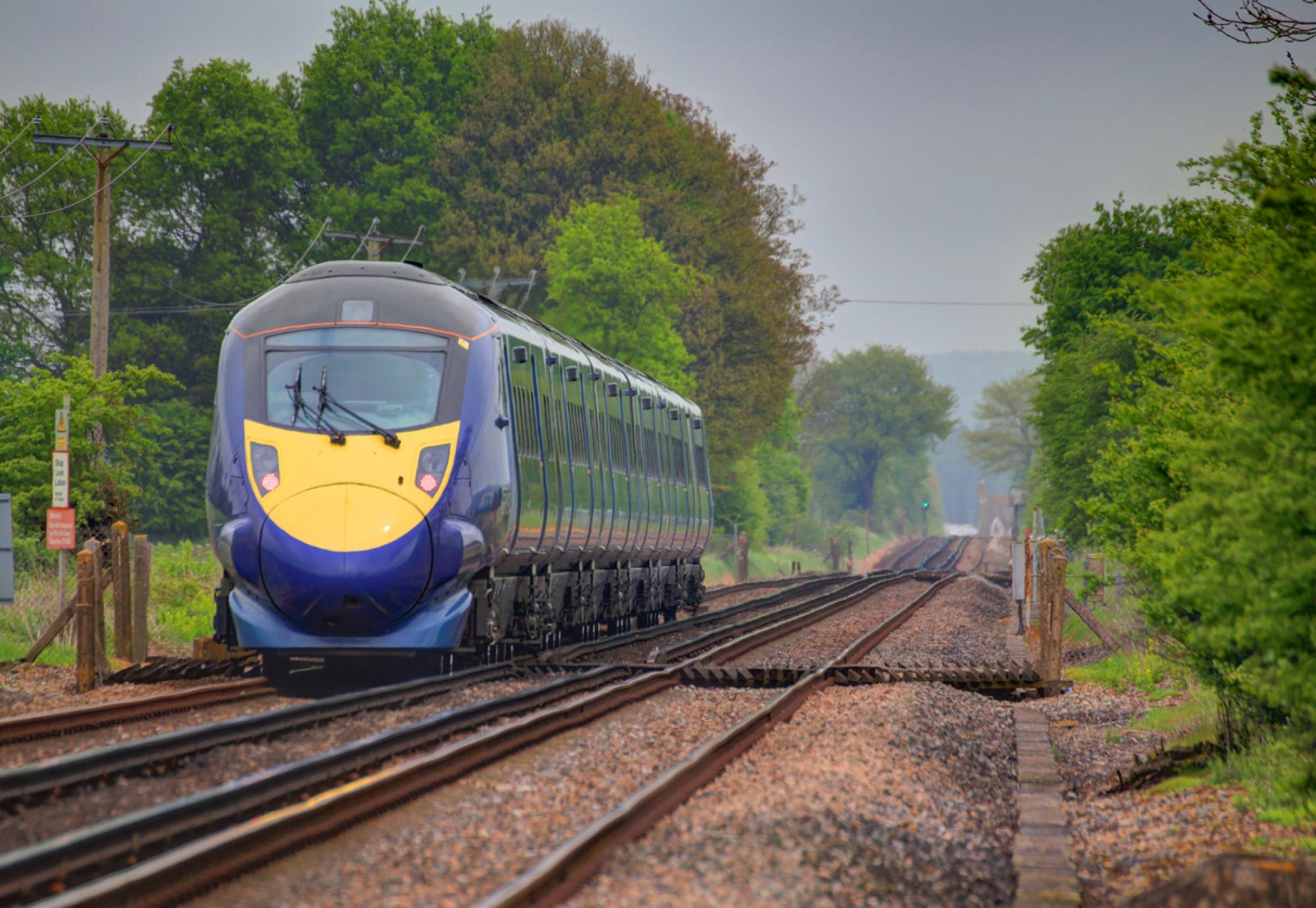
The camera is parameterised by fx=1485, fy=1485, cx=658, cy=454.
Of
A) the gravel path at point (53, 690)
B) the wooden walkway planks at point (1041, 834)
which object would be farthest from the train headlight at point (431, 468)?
the wooden walkway planks at point (1041, 834)

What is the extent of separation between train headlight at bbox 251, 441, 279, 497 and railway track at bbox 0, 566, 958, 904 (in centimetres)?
210

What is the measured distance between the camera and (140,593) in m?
16.4

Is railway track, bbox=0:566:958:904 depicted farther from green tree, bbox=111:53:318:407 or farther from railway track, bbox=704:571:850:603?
green tree, bbox=111:53:318:407

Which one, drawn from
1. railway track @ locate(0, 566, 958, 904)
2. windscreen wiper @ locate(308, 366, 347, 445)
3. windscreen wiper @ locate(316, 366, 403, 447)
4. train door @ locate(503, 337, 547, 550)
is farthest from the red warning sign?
railway track @ locate(0, 566, 958, 904)

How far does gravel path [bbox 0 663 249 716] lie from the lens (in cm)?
1222

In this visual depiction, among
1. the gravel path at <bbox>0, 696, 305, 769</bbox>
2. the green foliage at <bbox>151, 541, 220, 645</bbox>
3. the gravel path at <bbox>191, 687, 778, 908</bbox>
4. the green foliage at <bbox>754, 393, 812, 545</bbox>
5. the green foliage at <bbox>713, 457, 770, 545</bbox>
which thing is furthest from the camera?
the green foliage at <bbox>754, 393, 812, 545</bbox>

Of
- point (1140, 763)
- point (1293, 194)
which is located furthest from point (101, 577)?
point (1293, 194)

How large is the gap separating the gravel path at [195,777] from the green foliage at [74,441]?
1071cm

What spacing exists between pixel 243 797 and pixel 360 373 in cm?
657

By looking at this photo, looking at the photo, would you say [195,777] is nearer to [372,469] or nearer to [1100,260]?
[372,469]

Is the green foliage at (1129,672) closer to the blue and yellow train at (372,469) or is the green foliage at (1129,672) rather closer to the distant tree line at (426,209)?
the blue and yellow train at (372,469)

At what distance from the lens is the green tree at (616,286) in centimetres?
4459

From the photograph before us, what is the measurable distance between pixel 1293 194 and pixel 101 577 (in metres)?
11.1

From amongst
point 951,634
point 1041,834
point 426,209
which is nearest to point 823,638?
point 951,634
